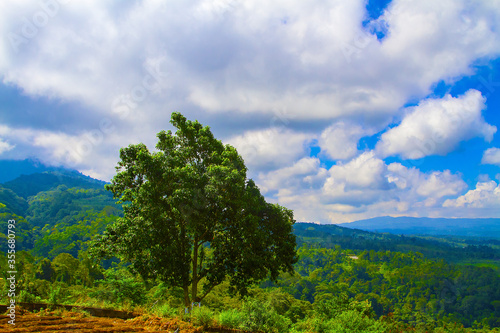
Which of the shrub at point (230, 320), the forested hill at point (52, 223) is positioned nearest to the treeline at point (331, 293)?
the shrub at point (230, 320)

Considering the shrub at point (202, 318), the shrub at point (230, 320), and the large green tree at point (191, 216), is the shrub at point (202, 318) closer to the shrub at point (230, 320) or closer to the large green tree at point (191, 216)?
the shrub at point (230, 320)

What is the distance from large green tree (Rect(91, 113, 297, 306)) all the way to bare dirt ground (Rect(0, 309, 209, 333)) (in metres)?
5.01

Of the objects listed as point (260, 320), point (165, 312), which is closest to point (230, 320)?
point (260, 320)

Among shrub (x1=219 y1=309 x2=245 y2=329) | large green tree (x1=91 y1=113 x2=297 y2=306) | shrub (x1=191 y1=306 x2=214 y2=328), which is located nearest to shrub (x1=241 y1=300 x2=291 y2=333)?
shrub (x1=219 y1=309 x2=245 y2=329)

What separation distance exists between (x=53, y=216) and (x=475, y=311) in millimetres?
216063

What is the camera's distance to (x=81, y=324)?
7.58 meters

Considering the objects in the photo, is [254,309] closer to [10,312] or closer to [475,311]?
[10,312]

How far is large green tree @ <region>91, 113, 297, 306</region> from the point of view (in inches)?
523

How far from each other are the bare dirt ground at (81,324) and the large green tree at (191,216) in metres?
5.01

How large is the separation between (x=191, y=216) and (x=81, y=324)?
614cm

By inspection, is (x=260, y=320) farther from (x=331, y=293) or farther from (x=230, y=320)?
(x=331, y=293)

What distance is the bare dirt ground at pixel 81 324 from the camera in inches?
280

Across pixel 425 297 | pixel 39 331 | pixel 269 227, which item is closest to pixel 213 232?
pixel 269 227

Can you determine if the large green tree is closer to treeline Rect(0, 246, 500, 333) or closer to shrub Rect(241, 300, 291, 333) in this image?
treeline Rect(0, 246, 500, 333)
